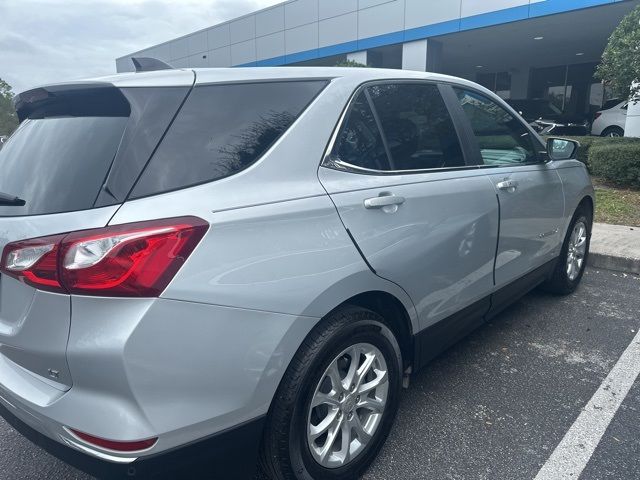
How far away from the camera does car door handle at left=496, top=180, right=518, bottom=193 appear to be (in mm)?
3045

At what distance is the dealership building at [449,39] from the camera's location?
1508 centimetres

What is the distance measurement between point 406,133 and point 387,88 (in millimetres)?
242

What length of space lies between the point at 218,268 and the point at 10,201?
89 cm

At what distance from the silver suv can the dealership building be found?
45.9ft

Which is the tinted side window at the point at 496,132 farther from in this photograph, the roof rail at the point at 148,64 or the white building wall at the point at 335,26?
the white building wall at the point at 335,26

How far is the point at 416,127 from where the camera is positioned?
8.66 feet

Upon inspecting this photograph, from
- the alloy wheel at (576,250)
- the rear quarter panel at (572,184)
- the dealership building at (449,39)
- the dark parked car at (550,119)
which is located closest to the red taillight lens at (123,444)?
the rear quarter panel at (572,184)

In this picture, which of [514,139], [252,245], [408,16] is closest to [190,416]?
[252,245]

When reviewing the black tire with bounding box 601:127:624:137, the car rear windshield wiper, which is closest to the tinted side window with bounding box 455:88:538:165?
the car rear windshield wiper

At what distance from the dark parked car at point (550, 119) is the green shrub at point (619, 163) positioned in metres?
8.51

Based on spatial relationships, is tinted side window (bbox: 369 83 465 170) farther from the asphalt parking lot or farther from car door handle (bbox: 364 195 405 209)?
the asphalt parking lot

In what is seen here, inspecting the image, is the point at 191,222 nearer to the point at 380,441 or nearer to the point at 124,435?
the point at 124,435

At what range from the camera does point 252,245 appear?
1.71 metres

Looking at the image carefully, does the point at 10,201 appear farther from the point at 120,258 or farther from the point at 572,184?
the point at 572,184
